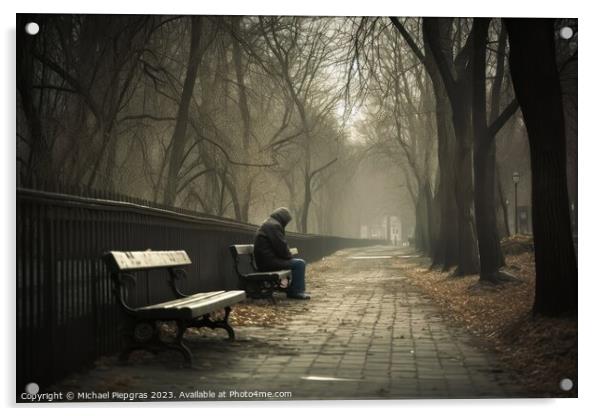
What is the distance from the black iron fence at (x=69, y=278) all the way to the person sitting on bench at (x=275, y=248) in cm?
346

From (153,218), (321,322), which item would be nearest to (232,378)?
(153,218)

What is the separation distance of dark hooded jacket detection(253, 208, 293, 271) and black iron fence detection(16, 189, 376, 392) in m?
3.45

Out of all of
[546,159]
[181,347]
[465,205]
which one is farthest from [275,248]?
[465,205]

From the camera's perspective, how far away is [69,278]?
5.89 m

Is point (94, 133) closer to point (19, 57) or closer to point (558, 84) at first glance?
point (19, 57)

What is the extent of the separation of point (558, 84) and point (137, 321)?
15.6ft

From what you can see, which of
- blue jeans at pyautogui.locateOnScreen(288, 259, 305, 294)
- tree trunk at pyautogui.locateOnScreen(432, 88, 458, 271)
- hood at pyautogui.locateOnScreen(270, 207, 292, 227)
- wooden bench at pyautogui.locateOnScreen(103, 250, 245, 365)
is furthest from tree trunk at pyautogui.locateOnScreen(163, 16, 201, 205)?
wooden bench at pyautogui.locateOnScreen(103, 250, 245, 365)

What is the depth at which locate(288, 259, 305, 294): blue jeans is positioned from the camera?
12.1m

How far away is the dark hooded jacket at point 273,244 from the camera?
1174 cm

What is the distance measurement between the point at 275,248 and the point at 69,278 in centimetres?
623

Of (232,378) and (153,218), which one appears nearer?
(232,378)

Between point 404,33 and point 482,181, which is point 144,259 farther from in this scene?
point 482,181
